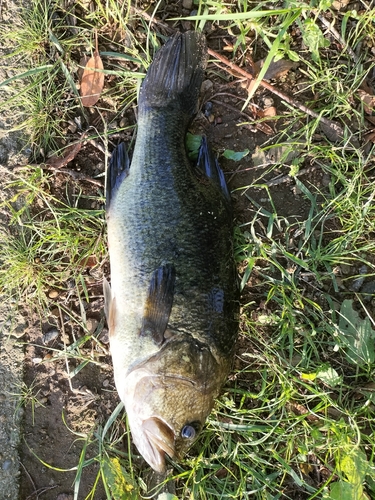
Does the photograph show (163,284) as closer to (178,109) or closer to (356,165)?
(178,109)

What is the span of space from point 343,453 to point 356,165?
210cm

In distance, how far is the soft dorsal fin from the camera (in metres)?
3.36

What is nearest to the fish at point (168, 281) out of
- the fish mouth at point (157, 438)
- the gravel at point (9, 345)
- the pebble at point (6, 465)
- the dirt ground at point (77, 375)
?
the fish mouth at point (157, 438)

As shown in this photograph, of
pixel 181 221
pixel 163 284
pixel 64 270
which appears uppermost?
pixel 181 221

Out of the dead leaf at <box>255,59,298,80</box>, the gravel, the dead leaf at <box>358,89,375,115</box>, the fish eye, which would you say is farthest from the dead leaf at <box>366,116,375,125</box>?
the gravel

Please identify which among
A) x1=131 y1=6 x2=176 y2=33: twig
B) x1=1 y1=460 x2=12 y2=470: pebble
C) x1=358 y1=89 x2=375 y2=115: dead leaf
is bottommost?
x1=1 y1=460 x2=12 y2=470: pebble

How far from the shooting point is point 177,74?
3447 millimetres

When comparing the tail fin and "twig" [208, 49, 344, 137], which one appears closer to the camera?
the tail fin

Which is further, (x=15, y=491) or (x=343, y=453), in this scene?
(x=15, y=491)

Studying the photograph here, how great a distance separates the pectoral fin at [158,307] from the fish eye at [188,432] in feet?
1.79

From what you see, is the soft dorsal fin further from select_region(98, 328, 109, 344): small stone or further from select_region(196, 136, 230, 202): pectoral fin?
select_region(98, 328, 109, 344): small stone

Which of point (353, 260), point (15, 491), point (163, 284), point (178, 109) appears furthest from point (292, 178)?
point (15, 491)

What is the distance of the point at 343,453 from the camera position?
131 inches

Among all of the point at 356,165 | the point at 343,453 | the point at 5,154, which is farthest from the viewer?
the point at 5,154
